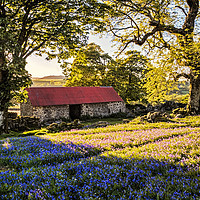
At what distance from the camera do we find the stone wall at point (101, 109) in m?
34.0

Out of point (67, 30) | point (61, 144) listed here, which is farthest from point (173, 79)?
point (61, 144)

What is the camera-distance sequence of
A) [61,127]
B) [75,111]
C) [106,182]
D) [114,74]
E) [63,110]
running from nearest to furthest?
[106,182]
[61,127]
[63,110]
[75,111]
[114,74]

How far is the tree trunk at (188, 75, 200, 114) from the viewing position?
19703 mm

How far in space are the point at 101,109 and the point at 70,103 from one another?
683 cm

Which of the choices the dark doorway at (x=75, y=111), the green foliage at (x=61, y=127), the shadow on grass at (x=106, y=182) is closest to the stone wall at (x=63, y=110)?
the dark doorway at (x=75, y=111)

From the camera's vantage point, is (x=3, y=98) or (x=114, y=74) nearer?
(x=3, y=98)

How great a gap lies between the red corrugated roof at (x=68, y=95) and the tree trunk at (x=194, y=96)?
1809cm

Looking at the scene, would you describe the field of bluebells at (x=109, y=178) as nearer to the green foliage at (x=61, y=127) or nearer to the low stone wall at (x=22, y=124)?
the green foliage at (x=61, y=127)

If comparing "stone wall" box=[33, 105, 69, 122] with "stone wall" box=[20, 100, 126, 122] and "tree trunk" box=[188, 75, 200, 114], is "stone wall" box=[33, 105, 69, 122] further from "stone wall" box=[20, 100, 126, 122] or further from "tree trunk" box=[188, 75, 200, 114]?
"tree trunk" box=[188, 75, 200, 114]

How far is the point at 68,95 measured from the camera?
33500 millimetres

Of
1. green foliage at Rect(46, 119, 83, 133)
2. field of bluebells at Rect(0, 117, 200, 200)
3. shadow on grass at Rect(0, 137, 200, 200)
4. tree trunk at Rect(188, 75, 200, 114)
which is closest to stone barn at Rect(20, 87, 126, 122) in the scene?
green foliage at Rect(46, 119, 83, 133)

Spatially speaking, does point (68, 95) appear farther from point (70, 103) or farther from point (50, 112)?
point (50, 112)

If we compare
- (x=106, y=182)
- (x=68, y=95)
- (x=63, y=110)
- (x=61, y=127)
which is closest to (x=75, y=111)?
(x=68, y=95)

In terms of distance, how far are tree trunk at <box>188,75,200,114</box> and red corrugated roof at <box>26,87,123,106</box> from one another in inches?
712
